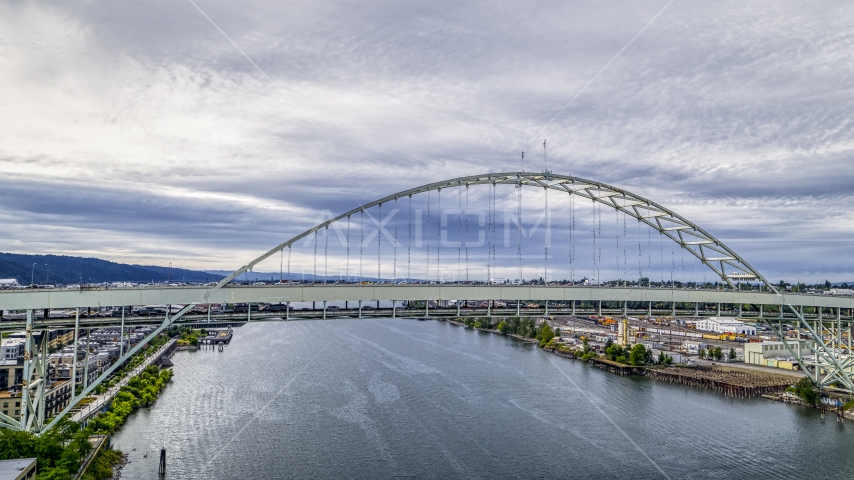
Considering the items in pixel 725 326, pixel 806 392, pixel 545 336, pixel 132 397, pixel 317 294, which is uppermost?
pixel 317 294

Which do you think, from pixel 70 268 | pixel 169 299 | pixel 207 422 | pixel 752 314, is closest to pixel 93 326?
pixel 169 299

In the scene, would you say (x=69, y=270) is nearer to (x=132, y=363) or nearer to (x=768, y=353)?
(x=132, y=363)

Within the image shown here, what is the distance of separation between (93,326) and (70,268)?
8478 centimetres

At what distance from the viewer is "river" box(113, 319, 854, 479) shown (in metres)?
15.8

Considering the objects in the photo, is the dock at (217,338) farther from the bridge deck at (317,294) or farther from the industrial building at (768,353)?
the industrial building at (768,353)

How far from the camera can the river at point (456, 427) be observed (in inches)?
624

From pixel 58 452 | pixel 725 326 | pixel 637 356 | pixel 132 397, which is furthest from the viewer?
pixel 725 326

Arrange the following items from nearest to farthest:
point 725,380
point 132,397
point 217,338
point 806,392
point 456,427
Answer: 1. point 456,427
2. point 132,397
3. point 806,392
4. point 725,380
5. point 217,338

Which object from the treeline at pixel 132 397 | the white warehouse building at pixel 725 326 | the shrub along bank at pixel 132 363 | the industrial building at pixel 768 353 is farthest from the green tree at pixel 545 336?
the shrub along bank at pixel 132 363

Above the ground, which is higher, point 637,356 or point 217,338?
point 637,356

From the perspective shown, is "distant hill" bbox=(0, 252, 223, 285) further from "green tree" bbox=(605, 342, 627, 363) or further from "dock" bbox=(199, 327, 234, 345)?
"green tree" bbox=(605, 342, 627, 363)

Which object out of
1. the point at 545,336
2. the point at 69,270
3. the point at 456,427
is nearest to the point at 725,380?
the point at 545,336

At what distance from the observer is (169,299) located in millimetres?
12484

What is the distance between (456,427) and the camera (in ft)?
63.3
